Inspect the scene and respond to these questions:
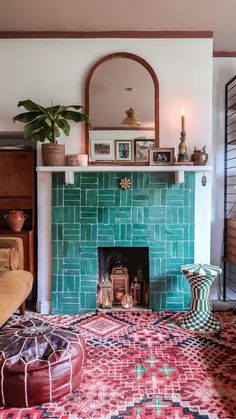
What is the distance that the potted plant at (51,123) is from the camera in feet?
9.41

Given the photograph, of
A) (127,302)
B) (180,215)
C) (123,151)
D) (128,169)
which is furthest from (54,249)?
(180,215)

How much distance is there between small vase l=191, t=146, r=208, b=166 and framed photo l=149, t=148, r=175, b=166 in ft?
0.68

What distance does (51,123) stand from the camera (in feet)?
9.62

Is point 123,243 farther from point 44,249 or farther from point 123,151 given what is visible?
point 123,151

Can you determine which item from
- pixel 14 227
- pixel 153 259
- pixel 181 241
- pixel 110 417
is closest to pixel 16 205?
pixel 14 227

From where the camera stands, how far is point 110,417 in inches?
65.5

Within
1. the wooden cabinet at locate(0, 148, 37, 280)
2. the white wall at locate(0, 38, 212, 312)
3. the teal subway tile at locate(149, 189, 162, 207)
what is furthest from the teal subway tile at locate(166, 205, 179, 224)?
the wooden cabinet at locate(0, 148, 37, 280)

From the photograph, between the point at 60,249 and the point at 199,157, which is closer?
the point at 199,157

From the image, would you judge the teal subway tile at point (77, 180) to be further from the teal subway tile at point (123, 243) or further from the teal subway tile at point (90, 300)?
the teal subway tile at point (90, 300)

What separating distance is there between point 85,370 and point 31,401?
0.43 m

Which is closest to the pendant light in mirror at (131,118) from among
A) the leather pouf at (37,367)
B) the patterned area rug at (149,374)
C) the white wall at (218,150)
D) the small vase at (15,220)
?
the white wall at (218,150)

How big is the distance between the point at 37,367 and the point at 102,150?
77.8 inches

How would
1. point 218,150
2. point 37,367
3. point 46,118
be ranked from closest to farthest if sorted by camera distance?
1. point 37,367
2. point 46,118
3. point 218,150

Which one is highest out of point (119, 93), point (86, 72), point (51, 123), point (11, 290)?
point (86, 72)
